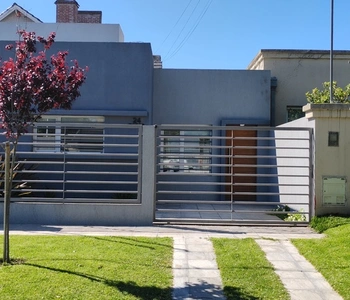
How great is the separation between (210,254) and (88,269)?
1898 mm

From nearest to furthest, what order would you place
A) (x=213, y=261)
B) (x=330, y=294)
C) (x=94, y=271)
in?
(x=330, y=294), (x=94, y=271), (x=213, y=261)

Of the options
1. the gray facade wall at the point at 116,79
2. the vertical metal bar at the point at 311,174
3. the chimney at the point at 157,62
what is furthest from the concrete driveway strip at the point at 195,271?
the chimney at the point at 157,62

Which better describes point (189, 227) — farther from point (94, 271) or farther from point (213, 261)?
point (94, 271)

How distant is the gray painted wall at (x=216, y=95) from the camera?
13.3m

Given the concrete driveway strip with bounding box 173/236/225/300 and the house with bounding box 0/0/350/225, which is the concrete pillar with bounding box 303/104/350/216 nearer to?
the house with bounding box 0/0/350/225

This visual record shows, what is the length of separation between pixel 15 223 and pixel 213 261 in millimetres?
4617

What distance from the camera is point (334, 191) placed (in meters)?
7.95

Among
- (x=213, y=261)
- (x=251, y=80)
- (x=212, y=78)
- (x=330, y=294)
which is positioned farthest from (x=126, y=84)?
(x=330, y=294)

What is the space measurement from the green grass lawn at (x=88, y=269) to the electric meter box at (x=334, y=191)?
135 inches

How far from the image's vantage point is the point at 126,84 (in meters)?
12.0

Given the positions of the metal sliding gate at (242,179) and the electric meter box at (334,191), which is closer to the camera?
the electric meter box at (334,191)

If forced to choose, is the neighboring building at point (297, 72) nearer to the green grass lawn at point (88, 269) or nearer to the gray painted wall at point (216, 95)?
the gray painted wall at point (216, 95)

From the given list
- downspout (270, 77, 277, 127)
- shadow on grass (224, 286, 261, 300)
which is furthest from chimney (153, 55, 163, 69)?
shadow on grass (224, 286, 261, 300)

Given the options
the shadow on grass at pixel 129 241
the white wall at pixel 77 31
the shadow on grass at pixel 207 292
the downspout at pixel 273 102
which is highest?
the white wall at pixel 77 31
